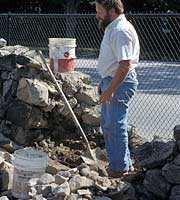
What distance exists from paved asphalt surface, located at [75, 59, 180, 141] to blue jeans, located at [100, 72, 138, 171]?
6.91 feet

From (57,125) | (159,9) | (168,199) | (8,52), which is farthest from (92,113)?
(159,9)

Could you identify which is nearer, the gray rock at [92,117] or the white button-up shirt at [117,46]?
the white button-up shirt at [117,46]

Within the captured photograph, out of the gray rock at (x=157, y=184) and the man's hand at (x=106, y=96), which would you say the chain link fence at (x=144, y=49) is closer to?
the man's hand at (x=106, y=96)

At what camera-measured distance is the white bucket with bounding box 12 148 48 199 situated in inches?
198

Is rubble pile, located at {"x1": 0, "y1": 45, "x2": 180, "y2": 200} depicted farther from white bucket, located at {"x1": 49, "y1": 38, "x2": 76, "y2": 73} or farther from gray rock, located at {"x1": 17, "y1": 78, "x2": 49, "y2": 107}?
white bucket, located at {"x1": 49, "y1": 38, "x2": 76, "y2": 73}

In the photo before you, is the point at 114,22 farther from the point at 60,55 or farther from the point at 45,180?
the point at 60,55

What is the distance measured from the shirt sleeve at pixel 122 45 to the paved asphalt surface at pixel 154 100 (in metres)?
2.62

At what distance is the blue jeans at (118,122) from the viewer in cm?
516

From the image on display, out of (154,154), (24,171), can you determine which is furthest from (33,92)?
(154,154)

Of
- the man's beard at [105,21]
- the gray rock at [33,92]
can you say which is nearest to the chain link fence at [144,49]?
the gray rock at [33,92]

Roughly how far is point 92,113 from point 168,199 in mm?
2126

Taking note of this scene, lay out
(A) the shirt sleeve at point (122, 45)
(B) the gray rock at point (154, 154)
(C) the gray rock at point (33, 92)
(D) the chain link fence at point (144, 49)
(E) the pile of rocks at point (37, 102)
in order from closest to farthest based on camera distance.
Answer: (A) the shirt sleeve at point (122, 45) < (B) the gray rock at point (154, 154) < (C) the gray rock at point (33, 92) < (E) the pile of rocks at point (37, 102) < (D) the chain link fence at point (144, 49)

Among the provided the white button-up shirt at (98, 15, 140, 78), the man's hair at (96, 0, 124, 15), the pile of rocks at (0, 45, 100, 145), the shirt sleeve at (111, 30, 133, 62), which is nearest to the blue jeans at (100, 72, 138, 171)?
the white button-up shirt at (98, 15, 140, 78)

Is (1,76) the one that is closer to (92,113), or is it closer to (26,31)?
(92,113)
